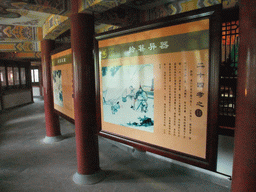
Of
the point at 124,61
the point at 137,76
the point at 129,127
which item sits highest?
the point at 124,61

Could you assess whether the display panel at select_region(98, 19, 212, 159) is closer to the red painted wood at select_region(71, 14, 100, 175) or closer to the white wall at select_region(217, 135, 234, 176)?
the red painted wood at select_region(71, 14, 100, 175)

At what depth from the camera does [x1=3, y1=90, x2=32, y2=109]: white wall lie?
33.0 feet

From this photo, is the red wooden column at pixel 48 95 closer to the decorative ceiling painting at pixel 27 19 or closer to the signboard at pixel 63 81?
the decorative ceiling painting at pixel 27 19

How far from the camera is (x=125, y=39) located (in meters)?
2.17

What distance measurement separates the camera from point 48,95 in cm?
505

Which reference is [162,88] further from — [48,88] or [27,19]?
[27,19]

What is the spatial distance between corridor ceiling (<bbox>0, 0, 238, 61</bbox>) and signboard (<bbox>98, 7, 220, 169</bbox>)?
0.72 m

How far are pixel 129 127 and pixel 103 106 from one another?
0.52 meters

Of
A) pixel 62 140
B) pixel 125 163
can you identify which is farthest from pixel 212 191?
pixel 62 140

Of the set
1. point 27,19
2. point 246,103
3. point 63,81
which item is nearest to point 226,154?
point 246,103

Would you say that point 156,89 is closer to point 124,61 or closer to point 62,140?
point 124,61

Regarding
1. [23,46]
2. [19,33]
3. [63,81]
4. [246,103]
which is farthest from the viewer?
[23,46]

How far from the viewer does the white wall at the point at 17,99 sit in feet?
33.0

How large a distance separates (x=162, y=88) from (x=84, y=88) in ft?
4.57
